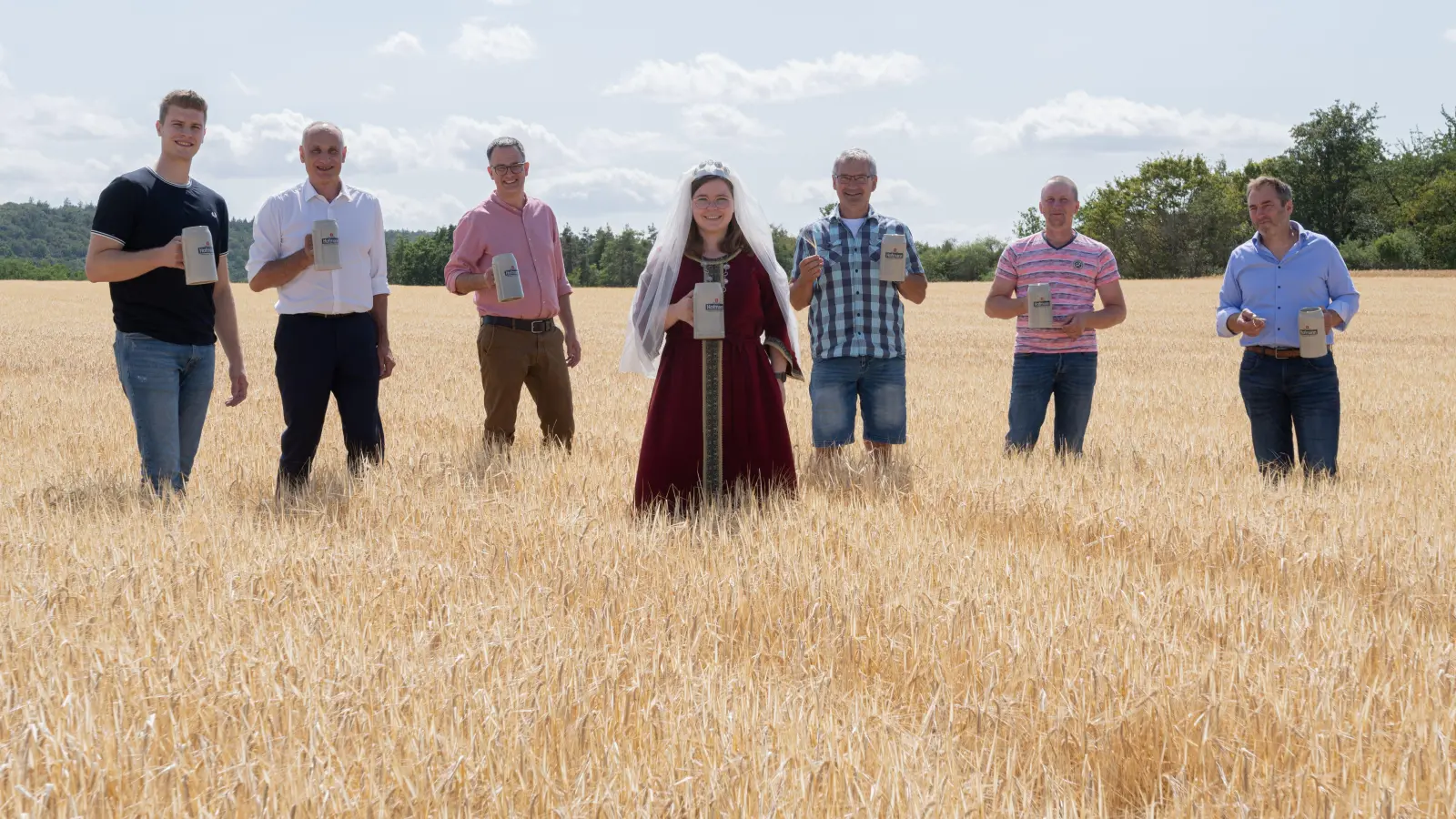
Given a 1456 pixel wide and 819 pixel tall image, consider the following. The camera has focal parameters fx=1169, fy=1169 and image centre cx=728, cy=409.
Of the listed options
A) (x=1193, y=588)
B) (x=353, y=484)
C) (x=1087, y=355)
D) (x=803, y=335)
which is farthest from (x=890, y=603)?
(x=803, y=335)

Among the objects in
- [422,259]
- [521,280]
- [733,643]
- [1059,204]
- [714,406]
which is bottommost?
[733,643]

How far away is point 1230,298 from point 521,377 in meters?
4.27

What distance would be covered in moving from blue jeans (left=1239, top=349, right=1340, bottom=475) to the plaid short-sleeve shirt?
2.06 metres

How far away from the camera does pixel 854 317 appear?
663cm

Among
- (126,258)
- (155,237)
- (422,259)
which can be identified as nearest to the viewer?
(126,258)

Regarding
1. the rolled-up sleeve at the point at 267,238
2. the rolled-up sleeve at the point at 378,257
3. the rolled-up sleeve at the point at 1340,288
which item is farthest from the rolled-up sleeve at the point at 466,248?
the rolled-up sleeve at the point at 1340,288

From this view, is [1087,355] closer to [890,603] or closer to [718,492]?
[718,492]

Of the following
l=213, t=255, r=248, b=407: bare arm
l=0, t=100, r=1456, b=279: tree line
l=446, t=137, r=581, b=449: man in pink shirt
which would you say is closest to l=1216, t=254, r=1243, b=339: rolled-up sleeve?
l=446, t=137, r=581, b=449: man in pink shirt

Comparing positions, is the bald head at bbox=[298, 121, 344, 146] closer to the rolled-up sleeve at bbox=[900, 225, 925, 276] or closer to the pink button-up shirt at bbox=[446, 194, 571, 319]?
the pink button-up shirt at bbox=[446, 194, 571, 319]

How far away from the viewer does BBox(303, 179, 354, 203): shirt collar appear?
5910mm

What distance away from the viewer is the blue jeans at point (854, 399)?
22.1ft

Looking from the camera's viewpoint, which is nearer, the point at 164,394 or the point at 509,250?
the point at 164,394

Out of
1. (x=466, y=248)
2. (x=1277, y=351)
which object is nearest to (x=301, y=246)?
(x=466, y=248)

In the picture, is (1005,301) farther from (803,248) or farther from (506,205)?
(506,205)
